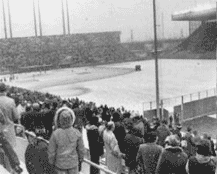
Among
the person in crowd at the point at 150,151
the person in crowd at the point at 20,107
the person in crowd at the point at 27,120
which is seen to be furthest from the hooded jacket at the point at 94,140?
the person in crowd at the point at 20,107

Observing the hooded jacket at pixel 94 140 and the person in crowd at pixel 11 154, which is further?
the hooded jacket at pixel 94 140

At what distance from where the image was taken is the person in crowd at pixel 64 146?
4.20 metres

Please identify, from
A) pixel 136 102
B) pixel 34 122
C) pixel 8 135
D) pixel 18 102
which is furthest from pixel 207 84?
pixel 8 135

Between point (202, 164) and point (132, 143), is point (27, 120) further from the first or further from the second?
point (202, 164)

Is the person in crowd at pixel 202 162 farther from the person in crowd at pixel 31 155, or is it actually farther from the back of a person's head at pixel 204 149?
the person in crowd at pixel 31 155

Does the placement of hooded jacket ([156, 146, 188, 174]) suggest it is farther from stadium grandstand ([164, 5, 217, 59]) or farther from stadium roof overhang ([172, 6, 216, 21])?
stadium grandstand ([164, 5, 217, 59])

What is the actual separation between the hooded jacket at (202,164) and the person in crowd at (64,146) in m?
1.22

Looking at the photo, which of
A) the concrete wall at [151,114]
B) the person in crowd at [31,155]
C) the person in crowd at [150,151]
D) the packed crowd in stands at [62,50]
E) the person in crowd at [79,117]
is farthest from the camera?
the packed crowd in stands at [62,50]

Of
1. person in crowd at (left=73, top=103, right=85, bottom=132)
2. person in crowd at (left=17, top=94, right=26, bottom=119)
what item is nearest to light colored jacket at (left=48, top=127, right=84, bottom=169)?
person in crowd at (left=17, top=94, right=26, bottom=119)

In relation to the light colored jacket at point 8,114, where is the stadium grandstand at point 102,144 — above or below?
below

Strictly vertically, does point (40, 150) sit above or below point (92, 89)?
above

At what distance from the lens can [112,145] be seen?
6.02 m

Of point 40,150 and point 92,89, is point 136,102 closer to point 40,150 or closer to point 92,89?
point 92,89

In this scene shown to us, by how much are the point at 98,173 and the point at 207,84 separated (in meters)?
24.8
